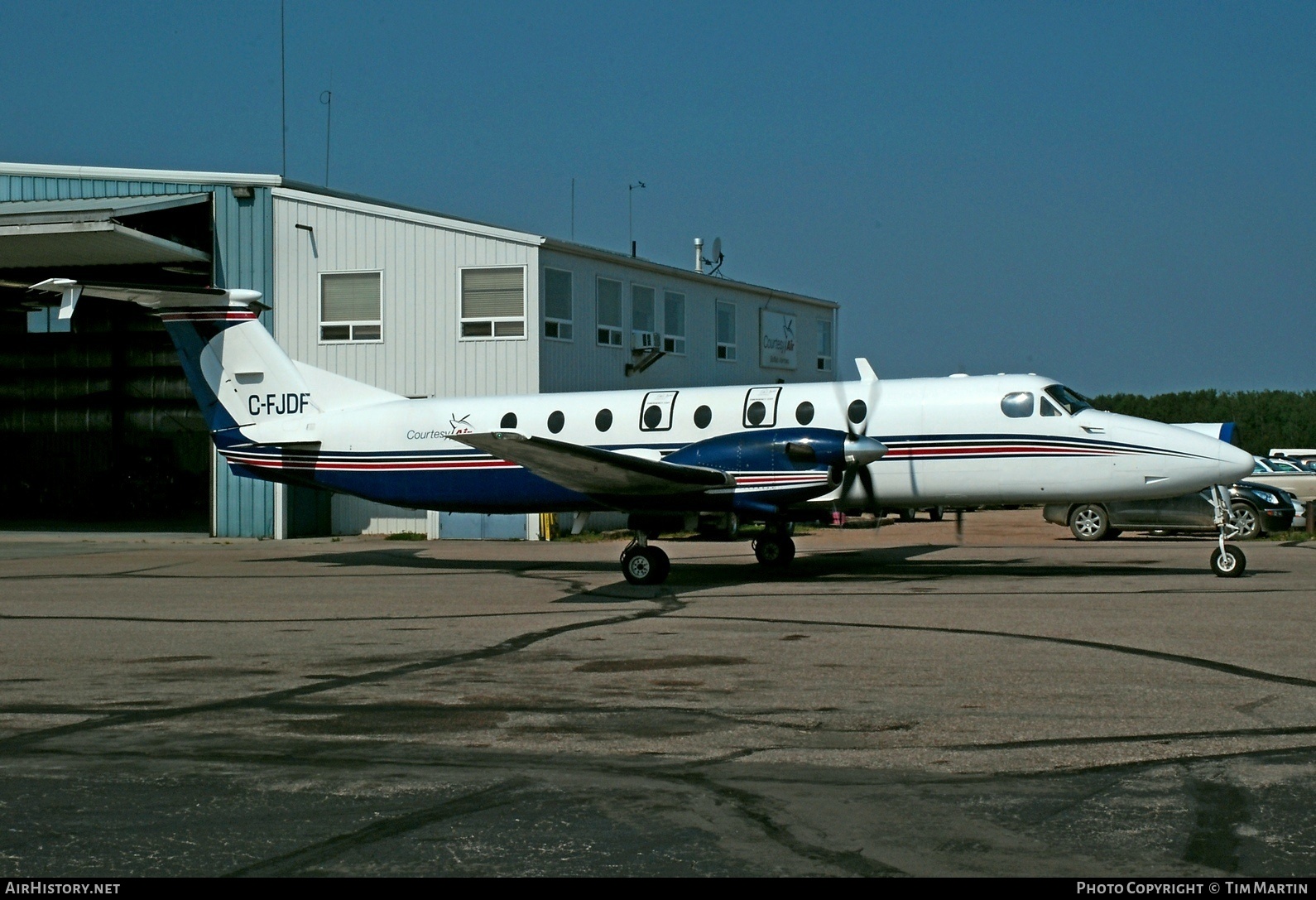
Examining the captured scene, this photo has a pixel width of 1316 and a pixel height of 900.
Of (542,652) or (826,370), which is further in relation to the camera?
(826,370)

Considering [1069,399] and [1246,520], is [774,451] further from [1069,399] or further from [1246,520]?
[1246,520]

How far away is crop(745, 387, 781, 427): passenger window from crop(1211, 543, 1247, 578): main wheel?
6.69 meters

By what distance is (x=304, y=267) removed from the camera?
31500mm

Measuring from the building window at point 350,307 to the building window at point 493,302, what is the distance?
91.3 inches

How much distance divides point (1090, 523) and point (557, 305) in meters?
13.7

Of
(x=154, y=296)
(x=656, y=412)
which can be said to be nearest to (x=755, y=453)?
(x=656, y=412)

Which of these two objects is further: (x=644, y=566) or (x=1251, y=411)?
(x=1251, y=411)

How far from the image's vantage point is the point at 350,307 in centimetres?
3136

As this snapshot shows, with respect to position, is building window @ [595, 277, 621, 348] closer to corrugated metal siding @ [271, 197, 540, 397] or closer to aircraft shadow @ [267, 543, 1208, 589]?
corrugated metal siding @ [271, 197, 540, 397]

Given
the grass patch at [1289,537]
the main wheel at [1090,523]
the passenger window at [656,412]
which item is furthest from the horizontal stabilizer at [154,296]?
the grass patch at [1289,537]

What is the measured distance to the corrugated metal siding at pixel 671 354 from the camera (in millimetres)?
31125

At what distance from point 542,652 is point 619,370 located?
22296mm

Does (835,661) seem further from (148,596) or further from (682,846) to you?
(148,596)
